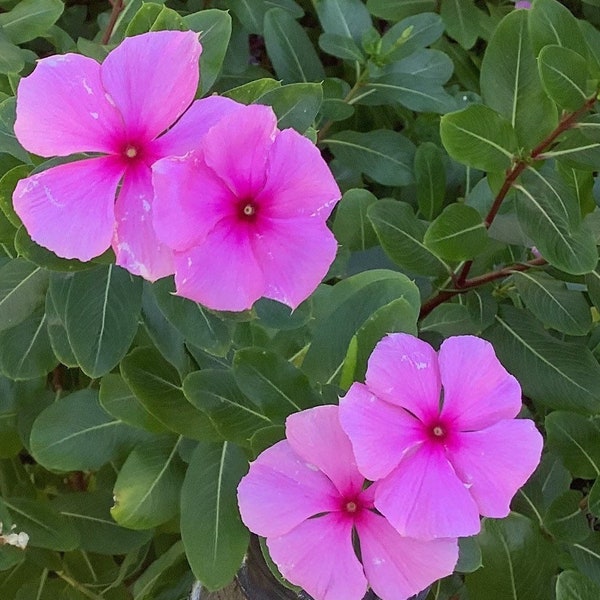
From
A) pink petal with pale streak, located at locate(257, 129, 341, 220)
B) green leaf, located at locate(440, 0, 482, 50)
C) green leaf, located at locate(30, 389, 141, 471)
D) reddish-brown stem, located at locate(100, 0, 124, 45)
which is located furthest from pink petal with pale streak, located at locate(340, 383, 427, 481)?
green leaf, located at locate(440, 0, 482, 50)

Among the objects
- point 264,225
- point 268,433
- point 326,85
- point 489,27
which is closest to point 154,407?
point 268,433

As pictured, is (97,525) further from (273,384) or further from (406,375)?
(406,375)

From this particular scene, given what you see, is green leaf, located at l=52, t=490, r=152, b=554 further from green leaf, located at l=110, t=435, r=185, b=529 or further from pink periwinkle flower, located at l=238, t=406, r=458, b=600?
pink periwinkle flower, located at l=238, t=406, r=458, b=600

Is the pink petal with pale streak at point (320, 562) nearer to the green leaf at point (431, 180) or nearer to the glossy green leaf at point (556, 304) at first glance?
the glossy green leaf at point (556, 304)

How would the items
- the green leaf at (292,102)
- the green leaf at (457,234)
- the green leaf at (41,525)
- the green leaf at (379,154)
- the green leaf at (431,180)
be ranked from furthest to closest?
the green leaf at (379,154) < the green leaf at (431,180) < the green leaf at (41,525) < the green leaf at (457,234) < the green leaf at (292,102)

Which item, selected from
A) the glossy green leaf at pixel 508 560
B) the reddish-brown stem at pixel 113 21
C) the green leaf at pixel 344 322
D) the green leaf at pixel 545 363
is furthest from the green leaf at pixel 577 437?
the reddish-brown stem at pixel 113 21
